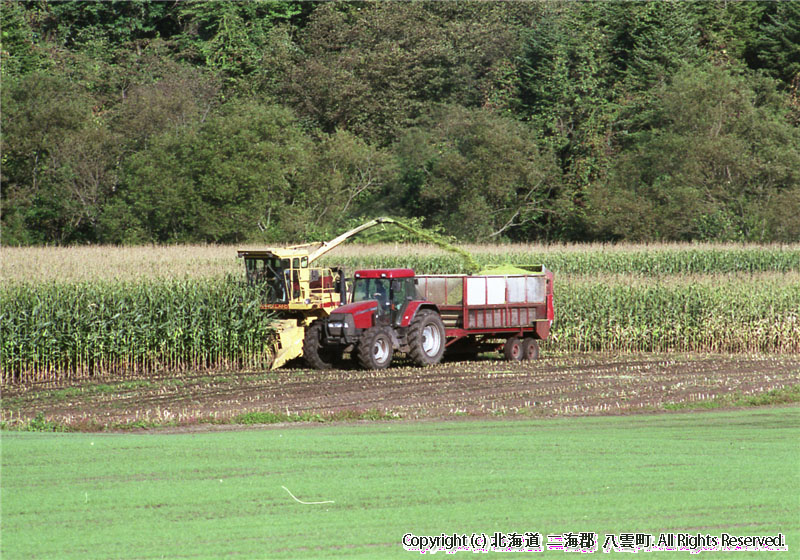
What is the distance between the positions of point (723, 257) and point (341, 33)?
1276 inches

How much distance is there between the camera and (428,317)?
878 inches

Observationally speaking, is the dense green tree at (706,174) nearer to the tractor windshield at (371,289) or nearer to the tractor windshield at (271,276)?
the tractor windshield at (271,276)

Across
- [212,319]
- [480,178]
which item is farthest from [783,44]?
[212,319]

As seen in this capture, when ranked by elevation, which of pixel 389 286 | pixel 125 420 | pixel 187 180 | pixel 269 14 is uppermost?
pixel 269 14

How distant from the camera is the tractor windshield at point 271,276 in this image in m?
23.4

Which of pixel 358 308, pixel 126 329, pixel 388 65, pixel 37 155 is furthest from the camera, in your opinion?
pixel 388 65

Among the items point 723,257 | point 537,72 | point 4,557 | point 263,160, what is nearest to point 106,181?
point 263,160

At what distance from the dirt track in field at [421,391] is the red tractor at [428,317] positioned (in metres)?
0.52

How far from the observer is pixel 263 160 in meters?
50.5

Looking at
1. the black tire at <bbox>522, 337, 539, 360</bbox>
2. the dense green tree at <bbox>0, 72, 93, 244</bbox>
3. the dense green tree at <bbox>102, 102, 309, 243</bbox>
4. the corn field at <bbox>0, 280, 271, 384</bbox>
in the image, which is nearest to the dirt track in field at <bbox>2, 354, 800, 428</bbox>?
the black tire at <bbox>522, 337, 539, 360</bbox>

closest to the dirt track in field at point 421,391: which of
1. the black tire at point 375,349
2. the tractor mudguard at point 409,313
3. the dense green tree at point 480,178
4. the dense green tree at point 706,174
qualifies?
the black tire at point 375,349

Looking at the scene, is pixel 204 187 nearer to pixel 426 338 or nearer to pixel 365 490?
pixel 426 338

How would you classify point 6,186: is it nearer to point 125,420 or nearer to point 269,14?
point 269,14

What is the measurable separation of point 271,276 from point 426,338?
3.93 meters
